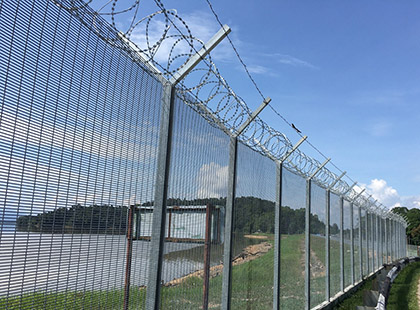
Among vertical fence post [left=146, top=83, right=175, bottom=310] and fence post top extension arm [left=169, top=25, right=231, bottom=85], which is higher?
fence post top extension arm [left=169, top=25, right=231, bottom=85]

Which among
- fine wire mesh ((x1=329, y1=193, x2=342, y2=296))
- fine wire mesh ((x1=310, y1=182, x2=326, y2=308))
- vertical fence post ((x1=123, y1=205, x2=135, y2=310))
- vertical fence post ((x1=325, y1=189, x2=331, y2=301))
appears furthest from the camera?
fine wire mesh ((x1=329, y1=193, x2=342, y2=296))

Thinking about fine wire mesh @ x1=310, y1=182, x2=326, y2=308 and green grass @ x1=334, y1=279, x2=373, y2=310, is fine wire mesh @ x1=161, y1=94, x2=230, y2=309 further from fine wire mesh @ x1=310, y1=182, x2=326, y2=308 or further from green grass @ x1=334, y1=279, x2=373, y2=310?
green grass @ x1=334, y1=279, x2=373, y2=310

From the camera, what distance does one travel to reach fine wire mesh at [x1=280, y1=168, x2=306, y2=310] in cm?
684

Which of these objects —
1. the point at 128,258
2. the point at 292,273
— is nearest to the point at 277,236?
the point at 292,273

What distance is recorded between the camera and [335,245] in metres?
11.0

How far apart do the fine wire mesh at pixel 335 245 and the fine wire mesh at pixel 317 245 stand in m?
0.76

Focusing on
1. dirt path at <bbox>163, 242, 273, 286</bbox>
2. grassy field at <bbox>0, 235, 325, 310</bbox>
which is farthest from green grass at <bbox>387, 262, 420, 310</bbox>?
dirt path at <bbox>163, 242, 273, 286</bbox>

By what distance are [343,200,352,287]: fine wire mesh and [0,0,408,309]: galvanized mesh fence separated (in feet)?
24.5

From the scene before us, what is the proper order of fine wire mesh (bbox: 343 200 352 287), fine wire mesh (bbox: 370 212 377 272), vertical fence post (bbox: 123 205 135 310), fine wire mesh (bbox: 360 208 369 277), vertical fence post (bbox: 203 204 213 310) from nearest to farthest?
vertical fence post (bbox: 123 205 135 310) → vertical fence post (bbox: 203 204 213 310) → fine wire mesh (bbox: 343 200 352 287) → fine wire mesh (bbox: 360 208 369 277) → fine wire mesh (bbox: 370 212 377 272)

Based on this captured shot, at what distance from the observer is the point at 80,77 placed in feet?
7.90

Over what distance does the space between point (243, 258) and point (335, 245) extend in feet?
21.2

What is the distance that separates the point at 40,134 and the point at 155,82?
1329 millimetres

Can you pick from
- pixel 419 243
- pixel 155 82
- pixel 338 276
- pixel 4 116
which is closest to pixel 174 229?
pixel 155 82

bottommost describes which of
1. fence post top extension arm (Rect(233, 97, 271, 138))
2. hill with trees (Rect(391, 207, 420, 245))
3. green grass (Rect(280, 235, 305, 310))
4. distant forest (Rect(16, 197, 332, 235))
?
green grass (Rect(280, 235, 305, 310))
